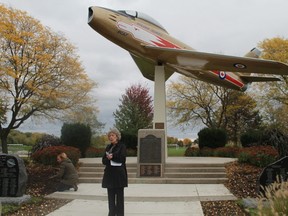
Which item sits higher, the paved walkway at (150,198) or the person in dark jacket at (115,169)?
the person in dark jacket at (115,169)

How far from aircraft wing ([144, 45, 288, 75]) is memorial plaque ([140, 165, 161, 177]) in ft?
16.7

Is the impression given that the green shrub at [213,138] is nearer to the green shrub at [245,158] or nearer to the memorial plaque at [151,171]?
the green shrub at [245,158]

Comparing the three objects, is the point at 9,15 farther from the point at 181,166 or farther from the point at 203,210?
the point at 203,210

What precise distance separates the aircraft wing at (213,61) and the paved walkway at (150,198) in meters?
5.85

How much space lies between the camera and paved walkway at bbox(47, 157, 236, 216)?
7777 millimetres

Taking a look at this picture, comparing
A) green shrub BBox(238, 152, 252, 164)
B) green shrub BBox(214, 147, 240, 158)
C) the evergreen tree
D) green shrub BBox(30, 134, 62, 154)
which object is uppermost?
the evergreen tree

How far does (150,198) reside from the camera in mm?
9352

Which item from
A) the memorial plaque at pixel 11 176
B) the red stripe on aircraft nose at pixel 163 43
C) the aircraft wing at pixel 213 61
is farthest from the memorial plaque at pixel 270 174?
the red stripe on aircraft nose at pixel 163 43

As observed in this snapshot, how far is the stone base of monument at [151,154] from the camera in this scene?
1302 cm

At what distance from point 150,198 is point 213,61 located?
7865 mm

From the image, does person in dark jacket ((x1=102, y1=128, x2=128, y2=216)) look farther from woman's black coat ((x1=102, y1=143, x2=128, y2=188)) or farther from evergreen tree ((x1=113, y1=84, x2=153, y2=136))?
evergreen tree ((x1=113, y1=84, x2=153, y2=136))

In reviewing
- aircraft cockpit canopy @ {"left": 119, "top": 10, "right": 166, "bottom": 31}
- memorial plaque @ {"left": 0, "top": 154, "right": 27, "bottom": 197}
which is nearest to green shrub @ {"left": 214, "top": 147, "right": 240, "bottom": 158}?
aircraft cockpit canopy @ {"left": 119, "top": 10, "right": 166, "bottom": 31}

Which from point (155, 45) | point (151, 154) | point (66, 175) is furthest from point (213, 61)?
point (66, 175)

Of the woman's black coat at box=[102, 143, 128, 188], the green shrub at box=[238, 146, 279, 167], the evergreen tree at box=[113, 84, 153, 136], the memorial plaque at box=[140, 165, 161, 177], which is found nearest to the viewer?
the woman's black coat at box=[102, 143, 128, 188]
